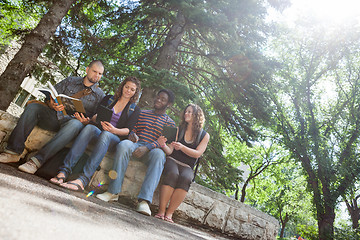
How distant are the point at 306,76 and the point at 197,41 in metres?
7.42

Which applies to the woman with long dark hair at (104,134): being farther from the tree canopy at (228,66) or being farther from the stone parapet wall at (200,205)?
the tree canopy at (228,66)

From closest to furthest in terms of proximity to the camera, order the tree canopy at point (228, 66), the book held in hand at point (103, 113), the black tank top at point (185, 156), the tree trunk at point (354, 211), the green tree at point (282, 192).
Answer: the book held in hand at point (103, 113) → the black tank top at point (185, 156) → the tree canopy at point (228, 66) → the tree trunk at point (354, 211) → the green tree at point (282, 192)

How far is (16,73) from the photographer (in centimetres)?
445

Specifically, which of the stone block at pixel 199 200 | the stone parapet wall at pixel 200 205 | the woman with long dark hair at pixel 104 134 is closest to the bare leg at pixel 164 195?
the stone parapet wall at pixel 200 205

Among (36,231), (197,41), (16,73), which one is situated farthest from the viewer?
(197,41)

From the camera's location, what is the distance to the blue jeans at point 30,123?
270cm

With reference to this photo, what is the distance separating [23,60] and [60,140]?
104 inches

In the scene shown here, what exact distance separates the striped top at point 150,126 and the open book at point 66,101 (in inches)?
32.9

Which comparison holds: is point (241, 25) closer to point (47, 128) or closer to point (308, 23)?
point (47, 128)

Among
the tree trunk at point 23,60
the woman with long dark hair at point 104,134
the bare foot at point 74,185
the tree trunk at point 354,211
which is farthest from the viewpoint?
the tree trunk at point 354,211

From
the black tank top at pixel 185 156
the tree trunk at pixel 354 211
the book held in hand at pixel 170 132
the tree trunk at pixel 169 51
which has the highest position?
the tree trunk at pixel 169 51

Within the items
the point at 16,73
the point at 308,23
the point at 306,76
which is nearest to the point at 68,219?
the point at 16,73

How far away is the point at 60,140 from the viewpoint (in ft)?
9.14

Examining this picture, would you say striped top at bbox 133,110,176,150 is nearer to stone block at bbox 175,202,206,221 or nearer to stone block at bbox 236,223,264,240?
stone block at bbox 175,202,206,221
